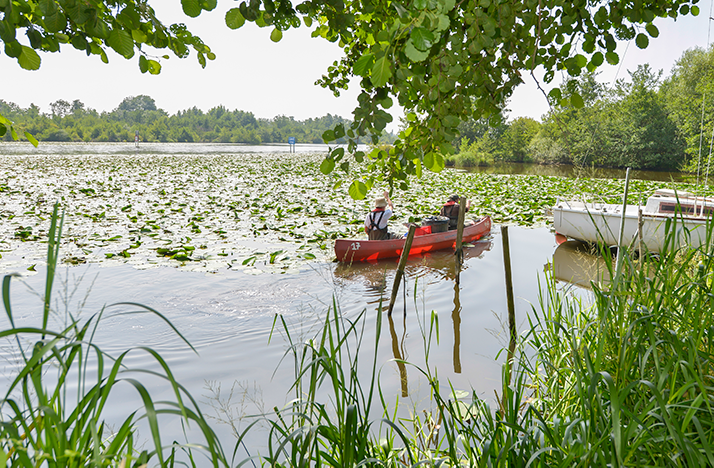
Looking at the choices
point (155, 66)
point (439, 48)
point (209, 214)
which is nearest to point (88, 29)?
point (155, 66)

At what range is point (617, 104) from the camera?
29.5 meters

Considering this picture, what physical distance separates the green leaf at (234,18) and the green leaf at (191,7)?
0.38 ft

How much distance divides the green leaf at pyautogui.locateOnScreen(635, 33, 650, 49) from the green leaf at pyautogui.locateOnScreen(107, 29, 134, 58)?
7.64 feet

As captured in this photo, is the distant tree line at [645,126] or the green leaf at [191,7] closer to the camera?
the green leaf at [191,7]

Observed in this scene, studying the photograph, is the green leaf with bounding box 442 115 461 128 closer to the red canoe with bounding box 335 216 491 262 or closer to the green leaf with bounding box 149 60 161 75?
the green leaf with bounding box 149 60 161 75

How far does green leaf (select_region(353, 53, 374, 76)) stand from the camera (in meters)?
1.34

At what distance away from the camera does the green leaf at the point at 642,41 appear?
218 cm

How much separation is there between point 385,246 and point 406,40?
6.83 metres

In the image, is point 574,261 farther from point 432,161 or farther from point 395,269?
point 432,161

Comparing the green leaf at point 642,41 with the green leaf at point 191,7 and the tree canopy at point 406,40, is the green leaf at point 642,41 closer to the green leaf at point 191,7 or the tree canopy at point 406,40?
the tree canopy at point 406,40

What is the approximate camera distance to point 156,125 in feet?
333

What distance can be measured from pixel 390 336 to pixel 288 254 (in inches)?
138

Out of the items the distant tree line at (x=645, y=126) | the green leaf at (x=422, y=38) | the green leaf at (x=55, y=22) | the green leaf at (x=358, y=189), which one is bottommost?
the green leaf at (x=358, y=189)

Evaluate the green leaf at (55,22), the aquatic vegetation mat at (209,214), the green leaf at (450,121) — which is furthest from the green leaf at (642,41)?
the green leaf at (55,22)
